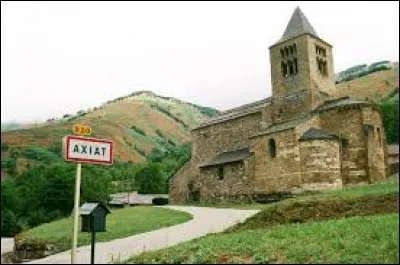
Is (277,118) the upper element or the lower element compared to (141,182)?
upper

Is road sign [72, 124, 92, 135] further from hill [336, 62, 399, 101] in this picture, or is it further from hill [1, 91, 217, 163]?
hill [336, 62, 399, 101]

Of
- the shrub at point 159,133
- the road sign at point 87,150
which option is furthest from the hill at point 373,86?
the road sign at point 87,150

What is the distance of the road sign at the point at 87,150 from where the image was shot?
8648 mm

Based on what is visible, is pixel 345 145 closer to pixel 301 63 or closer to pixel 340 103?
pixel 340 103

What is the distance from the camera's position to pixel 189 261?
10.2 metres

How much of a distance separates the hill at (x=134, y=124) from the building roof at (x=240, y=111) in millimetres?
12006

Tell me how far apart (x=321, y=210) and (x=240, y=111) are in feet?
104

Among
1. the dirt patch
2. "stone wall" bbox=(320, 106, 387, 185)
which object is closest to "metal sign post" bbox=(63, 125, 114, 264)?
the dirt patch

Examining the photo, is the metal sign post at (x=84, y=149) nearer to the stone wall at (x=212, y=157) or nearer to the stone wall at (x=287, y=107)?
the stone wall at (x=212, y=157)

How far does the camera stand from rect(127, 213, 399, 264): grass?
9469mm

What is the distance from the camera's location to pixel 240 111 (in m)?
48.4

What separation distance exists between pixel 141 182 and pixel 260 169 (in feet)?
105

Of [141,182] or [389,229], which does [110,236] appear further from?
[141,182]

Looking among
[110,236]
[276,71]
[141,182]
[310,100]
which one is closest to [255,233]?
[110,236]
